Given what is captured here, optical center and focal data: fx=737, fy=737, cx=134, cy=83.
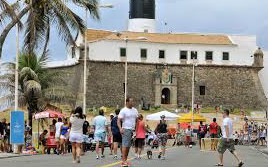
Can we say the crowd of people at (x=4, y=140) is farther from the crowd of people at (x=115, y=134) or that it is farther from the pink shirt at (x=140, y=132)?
the pink shirt at (x=140, y=132)

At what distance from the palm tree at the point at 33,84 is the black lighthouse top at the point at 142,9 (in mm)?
61964

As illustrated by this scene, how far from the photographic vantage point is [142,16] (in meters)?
111

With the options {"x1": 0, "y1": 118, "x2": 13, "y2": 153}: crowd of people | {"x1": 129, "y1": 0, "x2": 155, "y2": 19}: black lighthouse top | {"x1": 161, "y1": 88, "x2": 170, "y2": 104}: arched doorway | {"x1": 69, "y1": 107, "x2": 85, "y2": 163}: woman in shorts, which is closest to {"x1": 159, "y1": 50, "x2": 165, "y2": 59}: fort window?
{"x1": 161, "y1": 88, "x2": 170, "y2": 104}: arched doorway

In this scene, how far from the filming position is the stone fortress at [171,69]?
324 ft

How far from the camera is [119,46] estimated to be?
323 feet

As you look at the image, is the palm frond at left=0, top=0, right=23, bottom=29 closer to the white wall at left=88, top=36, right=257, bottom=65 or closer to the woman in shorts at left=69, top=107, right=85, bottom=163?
the woman in shorts at left=69, top=107, right=85, bottom=163

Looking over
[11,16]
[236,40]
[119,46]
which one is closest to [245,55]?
[236,40]

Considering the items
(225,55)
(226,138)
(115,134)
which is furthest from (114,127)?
(225,55)

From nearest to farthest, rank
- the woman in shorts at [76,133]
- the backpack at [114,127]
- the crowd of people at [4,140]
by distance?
the woman in shorts at [76,133]
the backpack at [114,127]
the crowd of people at [4,140]

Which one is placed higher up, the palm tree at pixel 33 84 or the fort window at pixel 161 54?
the fort window at pixel 161 54

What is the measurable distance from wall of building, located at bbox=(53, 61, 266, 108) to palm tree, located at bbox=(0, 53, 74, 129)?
49611 mm

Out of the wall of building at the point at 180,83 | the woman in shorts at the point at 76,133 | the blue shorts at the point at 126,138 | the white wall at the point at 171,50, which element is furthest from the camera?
the wall of building at the point at 180,83

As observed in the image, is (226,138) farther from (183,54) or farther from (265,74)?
(265,74)

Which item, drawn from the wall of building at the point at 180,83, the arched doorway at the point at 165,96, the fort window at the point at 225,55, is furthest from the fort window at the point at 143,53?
the fort window at the point at 225,55
